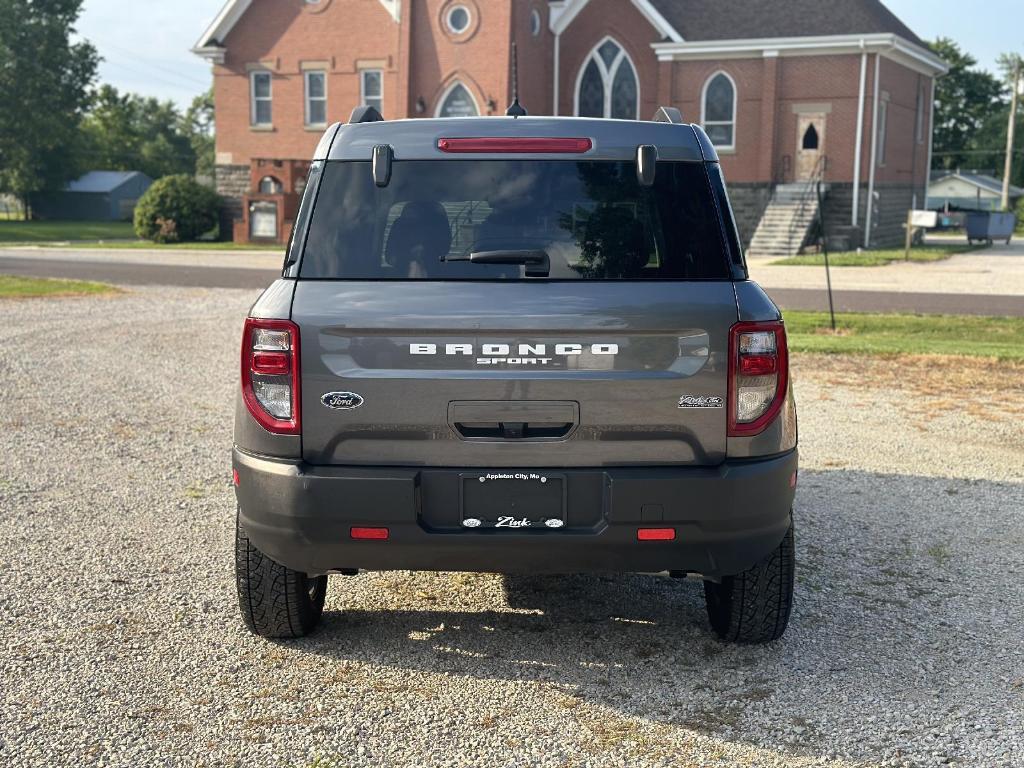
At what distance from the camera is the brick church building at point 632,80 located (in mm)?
35094

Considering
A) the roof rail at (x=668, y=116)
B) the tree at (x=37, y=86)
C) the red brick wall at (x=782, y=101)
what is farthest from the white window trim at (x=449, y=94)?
the tree at (x=37, y=86)

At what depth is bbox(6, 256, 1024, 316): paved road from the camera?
18906 millimetres

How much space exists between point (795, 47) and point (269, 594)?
33.4m

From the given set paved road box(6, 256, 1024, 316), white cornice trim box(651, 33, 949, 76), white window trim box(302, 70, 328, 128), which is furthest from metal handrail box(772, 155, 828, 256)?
white window trim box(302, 70, 328, 128)

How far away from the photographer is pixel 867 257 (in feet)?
102

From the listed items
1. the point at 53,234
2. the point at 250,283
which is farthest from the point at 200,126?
the point at 250,283

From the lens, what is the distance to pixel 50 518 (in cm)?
668

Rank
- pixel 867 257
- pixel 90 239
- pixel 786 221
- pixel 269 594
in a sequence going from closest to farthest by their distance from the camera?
pixel 269 594
pixel 867 257
pixel 786 221
pixel 90 239

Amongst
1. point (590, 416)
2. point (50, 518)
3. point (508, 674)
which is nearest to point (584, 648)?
point (508, 674)

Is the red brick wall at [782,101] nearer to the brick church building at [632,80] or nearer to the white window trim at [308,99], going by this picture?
the brick church building at [632,80]

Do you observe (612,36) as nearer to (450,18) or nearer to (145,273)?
(450,18)

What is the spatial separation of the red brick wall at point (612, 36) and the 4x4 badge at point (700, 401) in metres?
33.5

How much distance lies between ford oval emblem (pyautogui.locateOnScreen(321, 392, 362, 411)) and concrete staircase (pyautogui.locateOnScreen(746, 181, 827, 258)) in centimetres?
3014

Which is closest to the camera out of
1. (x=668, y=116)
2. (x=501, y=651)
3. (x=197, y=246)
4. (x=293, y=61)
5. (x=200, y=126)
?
(x=501, y=651)
